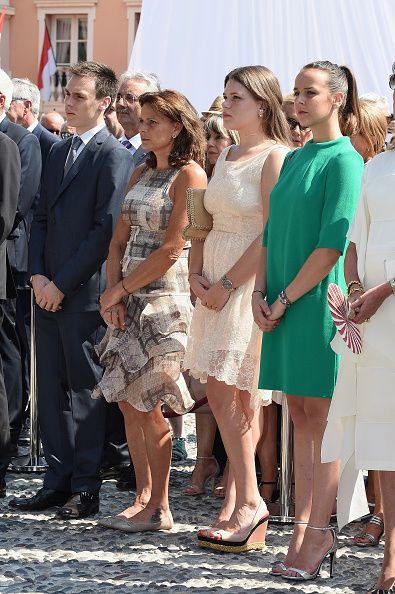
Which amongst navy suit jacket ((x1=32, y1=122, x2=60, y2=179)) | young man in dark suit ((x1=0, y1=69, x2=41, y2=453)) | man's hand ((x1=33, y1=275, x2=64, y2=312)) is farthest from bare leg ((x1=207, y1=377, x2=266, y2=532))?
navy suit jacket ((x1=32, y1=122, x2=60, y2=179))

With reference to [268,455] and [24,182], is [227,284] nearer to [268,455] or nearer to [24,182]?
[268,455]

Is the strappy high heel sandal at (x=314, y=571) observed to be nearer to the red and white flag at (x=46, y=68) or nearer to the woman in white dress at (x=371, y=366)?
the woman in white dress at (x=371, y=366)

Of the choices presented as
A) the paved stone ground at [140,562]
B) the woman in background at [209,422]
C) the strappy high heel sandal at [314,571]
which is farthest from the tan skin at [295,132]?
the strappy high heel sandal at [314,571]


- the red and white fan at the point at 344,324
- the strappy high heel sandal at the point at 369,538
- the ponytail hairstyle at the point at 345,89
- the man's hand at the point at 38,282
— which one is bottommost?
the strappy high heel sandal at the point at 369,538

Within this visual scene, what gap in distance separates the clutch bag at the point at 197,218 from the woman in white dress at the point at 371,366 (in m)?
1.09

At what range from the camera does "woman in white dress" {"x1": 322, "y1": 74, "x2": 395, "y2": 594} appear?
15.4ft

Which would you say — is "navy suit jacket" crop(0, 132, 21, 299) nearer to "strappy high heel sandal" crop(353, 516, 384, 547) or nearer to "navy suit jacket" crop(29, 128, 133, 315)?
"navy suit jacket" crop(29, 128, 133, 315)

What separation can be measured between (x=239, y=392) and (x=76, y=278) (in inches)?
42.1

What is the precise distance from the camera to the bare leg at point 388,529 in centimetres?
482

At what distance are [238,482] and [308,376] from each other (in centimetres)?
84

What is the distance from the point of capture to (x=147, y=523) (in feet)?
19.7

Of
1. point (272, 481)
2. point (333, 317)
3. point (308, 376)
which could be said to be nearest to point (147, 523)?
point (272, 481)

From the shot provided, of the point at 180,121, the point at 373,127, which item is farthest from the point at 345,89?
the point at 180,121

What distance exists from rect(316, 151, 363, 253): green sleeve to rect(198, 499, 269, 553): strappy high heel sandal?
53.9 inches
